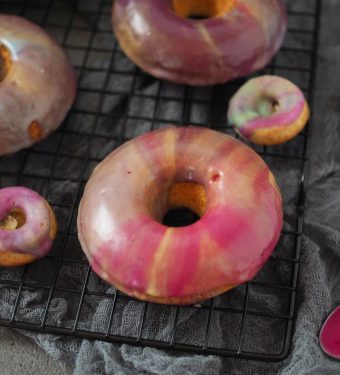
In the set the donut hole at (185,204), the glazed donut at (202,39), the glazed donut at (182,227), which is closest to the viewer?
the glazed donut at (182,227)

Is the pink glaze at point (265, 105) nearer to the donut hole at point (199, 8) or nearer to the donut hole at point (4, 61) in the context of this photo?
the donut hole at point (199, 8)

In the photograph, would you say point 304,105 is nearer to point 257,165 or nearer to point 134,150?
point 257,165

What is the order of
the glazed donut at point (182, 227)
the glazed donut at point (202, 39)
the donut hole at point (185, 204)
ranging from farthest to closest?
the glazed donut at point (202, 39) < the donut hole at point (185, 204) < the glazed donut at point (182, 227)

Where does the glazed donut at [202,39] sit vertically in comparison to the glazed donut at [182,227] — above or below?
above

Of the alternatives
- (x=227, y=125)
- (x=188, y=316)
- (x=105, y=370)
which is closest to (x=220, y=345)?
(x=188, y=316)

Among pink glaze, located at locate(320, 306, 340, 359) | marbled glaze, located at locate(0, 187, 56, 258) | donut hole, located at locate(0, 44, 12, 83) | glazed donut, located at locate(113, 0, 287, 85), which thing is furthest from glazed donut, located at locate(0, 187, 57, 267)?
pink glaze, located at locate(320, 306, 340, 359)

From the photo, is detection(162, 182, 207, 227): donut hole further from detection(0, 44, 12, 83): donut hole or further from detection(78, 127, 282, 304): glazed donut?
detection(0, 44, 12, 83): donut hole

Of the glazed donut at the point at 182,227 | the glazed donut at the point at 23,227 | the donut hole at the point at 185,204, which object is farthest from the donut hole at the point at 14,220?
the donut hole at the point at 185,204
